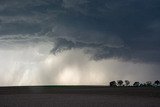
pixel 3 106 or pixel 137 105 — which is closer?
pixel 3 106

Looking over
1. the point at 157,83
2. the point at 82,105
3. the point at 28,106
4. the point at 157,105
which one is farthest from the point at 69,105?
the point at 157,83

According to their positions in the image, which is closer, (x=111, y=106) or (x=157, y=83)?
(x=111, y=106)

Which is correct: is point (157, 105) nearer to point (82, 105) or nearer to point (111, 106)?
point (111, 106)

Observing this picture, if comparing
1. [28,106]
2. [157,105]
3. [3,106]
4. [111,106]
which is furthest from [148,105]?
[3,106]

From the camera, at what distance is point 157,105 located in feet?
168

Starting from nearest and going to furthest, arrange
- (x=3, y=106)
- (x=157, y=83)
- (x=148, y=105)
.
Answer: (x=3, y=106)
(x=148, y=105)
(x=157, y=83)

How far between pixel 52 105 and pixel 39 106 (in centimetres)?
232

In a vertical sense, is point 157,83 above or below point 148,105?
below

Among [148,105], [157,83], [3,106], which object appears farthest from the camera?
[157,83]

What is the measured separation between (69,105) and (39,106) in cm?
427

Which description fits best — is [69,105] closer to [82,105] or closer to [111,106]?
[82,105]

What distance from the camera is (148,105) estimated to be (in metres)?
50.8

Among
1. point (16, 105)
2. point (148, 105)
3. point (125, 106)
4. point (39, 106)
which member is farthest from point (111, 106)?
point (16, 105)

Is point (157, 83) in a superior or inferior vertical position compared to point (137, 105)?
inferior
